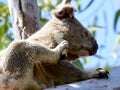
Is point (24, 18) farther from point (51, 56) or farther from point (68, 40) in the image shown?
point (51, 56)

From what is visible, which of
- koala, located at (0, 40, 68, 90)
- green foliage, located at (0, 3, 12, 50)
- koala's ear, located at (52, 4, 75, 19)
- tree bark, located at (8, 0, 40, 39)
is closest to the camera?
koala, located at (0, 40, 68, 90)

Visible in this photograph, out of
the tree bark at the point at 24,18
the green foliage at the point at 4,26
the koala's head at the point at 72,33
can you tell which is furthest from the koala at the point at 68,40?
the green foliage at the point at 4,26

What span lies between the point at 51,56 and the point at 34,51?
0.10m

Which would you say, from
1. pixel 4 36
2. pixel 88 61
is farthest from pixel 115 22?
pixel 4 36

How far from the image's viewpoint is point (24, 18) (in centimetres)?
324

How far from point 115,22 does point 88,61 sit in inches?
20.9

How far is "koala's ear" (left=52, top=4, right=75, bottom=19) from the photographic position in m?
2.96

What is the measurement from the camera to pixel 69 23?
10.0 ft

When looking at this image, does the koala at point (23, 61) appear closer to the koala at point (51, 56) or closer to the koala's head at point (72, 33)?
the koala at point (51, 56)

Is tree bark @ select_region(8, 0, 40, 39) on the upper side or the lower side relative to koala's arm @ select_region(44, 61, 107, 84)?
upper

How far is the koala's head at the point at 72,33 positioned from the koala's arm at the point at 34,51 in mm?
275

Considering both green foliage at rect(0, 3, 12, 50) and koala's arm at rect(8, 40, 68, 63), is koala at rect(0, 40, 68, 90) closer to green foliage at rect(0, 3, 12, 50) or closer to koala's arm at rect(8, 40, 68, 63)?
koala's arm at rect(8, 40, 68, 63)

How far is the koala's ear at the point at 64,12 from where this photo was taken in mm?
2965

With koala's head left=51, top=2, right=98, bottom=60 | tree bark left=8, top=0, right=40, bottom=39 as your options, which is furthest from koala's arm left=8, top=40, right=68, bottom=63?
tree bark left=8, top=0, right=40, bottom=39
